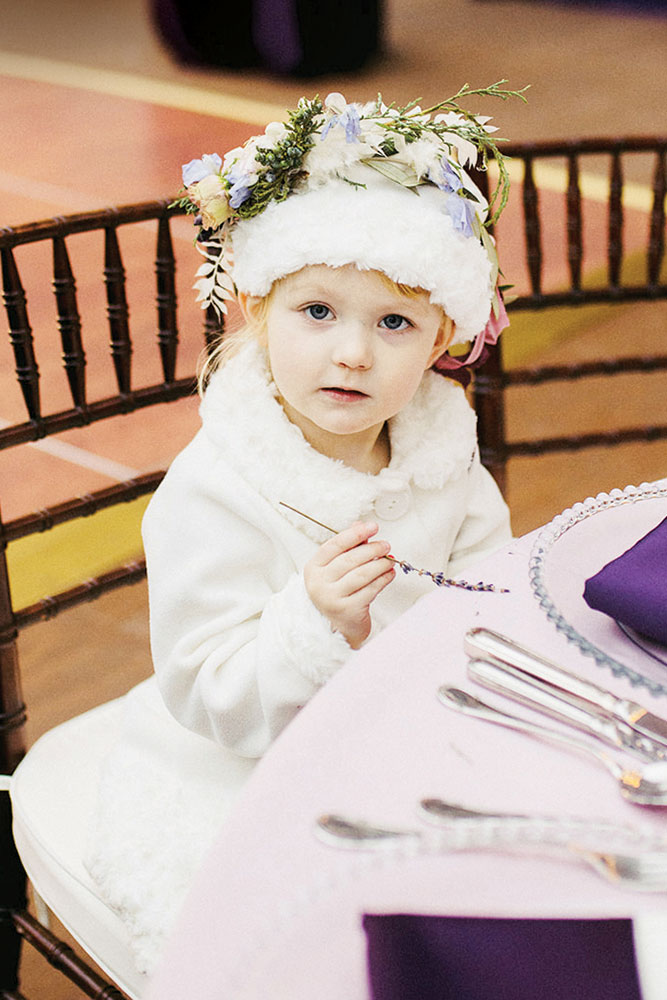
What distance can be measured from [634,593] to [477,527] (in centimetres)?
53

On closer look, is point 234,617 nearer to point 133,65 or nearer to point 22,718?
point 22,718

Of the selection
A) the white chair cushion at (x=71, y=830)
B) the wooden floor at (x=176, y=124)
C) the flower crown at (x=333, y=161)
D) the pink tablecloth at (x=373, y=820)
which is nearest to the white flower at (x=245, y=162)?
the flower crown at (x=333, y=161)

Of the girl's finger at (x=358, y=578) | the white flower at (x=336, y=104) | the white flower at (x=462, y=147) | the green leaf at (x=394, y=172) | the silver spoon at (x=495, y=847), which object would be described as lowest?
the girl's finger at (x=358, y=578)

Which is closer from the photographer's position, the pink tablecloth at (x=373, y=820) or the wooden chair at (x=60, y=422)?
the pink tablecloth at (x=373, y=820)

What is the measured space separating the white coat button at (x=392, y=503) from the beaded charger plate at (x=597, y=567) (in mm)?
290

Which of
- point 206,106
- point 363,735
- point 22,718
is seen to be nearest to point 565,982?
point 363,735

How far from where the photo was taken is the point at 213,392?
1.18 meters

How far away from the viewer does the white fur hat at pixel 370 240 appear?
1022mm

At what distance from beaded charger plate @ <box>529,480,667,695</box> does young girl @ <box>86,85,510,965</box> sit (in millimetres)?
172

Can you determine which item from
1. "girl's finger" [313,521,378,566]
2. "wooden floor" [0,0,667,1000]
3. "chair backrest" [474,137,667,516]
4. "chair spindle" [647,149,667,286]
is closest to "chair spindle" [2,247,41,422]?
"girl's finger" [313,521,378,566]

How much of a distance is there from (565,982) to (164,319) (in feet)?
2.92

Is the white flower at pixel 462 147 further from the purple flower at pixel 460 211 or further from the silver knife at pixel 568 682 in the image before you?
the silver knife at pixel 568 682

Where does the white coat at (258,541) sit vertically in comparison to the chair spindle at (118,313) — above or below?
below

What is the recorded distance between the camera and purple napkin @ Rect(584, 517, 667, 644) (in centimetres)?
75
